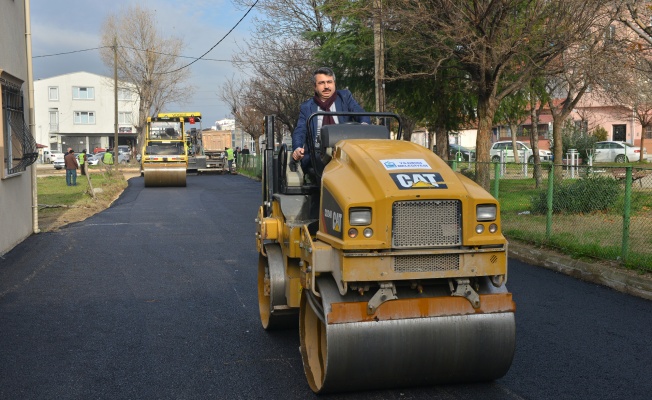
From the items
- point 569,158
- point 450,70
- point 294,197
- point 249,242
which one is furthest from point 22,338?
point 569,158

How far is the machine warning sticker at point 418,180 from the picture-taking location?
4.42 m

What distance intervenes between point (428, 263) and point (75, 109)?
3041 inches

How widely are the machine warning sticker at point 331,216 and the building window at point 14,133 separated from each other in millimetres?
8195

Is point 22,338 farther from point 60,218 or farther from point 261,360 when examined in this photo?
point 60,218

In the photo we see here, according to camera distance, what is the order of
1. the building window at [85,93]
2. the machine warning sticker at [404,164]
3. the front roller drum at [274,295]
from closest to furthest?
the machine warning sticker at [404,164] < the front roller drum at [274,295] < the building window at [85,93]

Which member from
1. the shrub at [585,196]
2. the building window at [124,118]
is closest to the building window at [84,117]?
the building window at [124,118]

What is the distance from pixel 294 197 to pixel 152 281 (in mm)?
3908

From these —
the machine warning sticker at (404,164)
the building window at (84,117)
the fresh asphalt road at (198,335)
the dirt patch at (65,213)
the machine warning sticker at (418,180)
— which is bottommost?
the fresh asphalt road at (198,335)

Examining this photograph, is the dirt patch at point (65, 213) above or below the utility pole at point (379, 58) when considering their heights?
below

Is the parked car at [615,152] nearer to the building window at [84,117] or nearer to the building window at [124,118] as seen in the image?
the building window at [124,118]

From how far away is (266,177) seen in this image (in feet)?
22.0

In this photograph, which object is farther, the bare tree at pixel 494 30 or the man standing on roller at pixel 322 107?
the bare tree at pixel 494 30

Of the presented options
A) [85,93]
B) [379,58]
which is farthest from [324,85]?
[85,93]

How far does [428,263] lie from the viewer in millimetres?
4430
